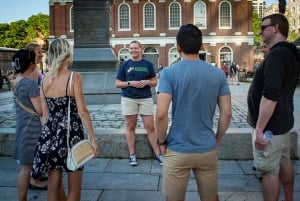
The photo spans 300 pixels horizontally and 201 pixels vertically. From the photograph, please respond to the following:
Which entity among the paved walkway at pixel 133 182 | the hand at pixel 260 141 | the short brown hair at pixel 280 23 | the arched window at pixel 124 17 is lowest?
the paved walkway at pixel 133 182

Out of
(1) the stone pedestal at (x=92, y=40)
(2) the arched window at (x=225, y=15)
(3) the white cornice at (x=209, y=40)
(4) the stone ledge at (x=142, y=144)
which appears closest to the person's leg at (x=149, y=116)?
(4) the stone ledge at (x=142, y=144)

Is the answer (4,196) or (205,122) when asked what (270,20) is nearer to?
(205,122)

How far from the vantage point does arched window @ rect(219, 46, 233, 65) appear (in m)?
50.5

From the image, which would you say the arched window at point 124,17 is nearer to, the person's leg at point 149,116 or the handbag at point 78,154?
the person's leg at point 149,116

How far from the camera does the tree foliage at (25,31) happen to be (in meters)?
76.2

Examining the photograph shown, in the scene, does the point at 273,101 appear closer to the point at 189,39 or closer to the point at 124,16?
the point at 189,39

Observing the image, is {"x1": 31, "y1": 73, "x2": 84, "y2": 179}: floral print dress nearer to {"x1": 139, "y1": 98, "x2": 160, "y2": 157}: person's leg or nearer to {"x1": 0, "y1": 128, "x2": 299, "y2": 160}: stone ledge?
{"x1": 139, "y1": 98, "x2": 160, "y2": 157}: person's leg

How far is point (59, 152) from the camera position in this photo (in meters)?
3.61

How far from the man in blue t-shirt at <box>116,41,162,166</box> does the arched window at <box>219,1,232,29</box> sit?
45.6 m

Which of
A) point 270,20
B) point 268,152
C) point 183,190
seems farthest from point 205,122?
point 270,20

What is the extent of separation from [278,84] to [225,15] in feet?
159

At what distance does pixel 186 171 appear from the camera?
10.6ft

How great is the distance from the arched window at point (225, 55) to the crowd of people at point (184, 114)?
46.9 m

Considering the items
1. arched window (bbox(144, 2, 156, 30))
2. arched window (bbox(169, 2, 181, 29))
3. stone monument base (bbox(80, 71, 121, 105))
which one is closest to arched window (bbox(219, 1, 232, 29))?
arched window (bbox(169, 2, 181, 29))
